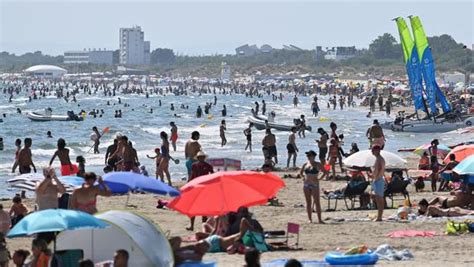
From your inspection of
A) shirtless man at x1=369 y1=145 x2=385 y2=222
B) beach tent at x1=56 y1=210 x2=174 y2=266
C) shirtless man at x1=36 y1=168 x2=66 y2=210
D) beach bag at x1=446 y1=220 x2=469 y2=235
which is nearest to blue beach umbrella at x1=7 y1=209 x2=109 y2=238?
beach tent at x1=56 y1=210 x2=174 y2=266

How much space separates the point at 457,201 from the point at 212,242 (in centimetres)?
493

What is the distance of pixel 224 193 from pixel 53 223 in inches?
108

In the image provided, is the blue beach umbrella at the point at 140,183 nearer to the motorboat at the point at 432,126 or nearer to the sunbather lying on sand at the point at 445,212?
the sunbather lying on sand at the point at 445,212

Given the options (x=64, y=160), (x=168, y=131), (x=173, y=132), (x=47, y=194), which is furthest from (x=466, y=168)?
(x=168, y=131)

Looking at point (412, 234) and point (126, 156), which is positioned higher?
point (126, 156)

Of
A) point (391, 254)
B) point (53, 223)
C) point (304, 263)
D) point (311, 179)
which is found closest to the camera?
point (53, 223)

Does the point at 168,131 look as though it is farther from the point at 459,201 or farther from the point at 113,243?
the point at 113,243

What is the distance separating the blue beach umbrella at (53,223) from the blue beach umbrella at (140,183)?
6.48 ft

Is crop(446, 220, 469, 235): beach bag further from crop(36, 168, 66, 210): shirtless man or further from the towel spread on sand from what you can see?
crop(36, 168, 66, 210): shirtless man

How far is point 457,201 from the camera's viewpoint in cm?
1641

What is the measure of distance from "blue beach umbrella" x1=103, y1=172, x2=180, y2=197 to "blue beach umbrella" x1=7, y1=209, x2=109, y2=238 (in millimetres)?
1975

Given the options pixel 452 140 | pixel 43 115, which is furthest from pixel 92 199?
pixel 43 115

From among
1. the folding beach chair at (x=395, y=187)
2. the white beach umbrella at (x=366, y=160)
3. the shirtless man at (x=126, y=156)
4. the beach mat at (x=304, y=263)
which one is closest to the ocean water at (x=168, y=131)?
the shirtless man at (x=126, y=156)

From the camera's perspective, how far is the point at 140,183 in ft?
42.3
